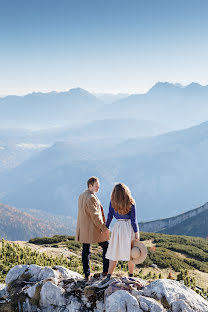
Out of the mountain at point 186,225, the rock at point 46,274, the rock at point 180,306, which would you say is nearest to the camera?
the rock at point 180,306

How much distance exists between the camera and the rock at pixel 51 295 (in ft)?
24.0

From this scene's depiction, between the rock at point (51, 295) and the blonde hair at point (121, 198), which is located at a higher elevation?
the blonde hair at point (121, 198)

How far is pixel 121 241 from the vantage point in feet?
26.3

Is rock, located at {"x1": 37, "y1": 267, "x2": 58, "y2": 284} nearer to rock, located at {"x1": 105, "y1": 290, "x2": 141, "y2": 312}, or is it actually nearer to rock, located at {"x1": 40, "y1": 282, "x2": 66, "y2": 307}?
rock, located at {"x1": 40, "y1": 282, "x2": 66, "y2": 307}

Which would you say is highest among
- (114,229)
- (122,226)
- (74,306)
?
(122,226)

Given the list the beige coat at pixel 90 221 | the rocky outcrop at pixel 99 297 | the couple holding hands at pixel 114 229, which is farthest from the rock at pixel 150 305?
the beige coat at pixel 90 221

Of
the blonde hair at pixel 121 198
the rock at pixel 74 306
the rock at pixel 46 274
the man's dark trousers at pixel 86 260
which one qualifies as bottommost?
the rock at pixel 74 306

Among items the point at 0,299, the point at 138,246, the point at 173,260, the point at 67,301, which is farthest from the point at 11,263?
the point at 173,260

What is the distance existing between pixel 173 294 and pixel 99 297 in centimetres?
203

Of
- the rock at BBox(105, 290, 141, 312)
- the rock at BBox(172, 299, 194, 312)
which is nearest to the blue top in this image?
the rock at BBox(105, 290, 141, 312)

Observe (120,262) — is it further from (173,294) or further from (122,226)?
(173,294)

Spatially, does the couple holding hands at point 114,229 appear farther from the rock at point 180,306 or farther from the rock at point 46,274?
the rock at point 180,306

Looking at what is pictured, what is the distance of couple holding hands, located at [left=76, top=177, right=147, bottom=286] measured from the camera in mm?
7934

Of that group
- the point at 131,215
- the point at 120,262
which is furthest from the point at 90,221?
the point at 120,262
